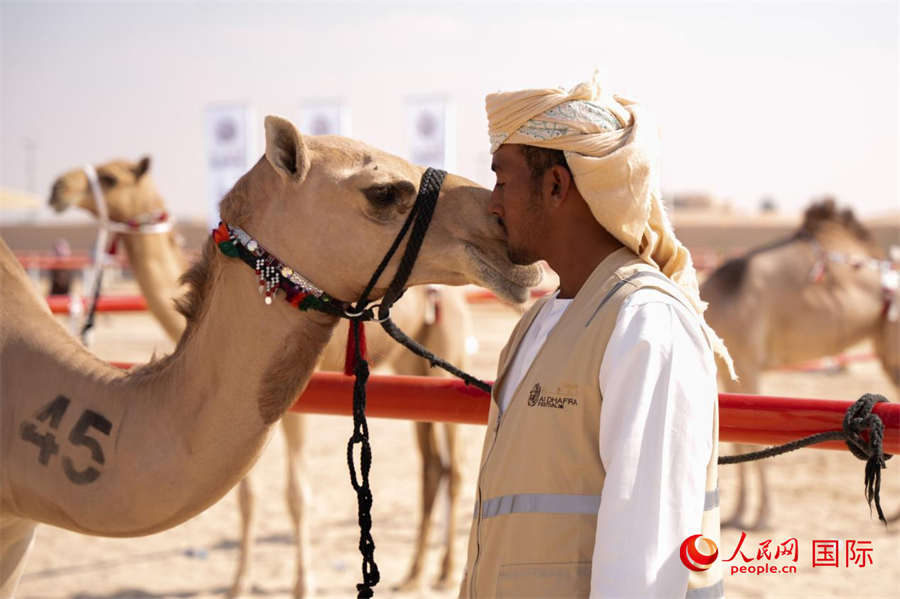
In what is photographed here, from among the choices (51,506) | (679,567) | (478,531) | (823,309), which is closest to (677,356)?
(679,567)

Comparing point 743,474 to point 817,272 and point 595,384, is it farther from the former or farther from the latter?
point 595,384

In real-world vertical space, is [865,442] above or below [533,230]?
below

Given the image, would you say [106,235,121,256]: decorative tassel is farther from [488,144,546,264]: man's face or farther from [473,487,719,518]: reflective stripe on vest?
Result: [473,487,719,518]: reflective stripe on vest

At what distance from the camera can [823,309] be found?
691cm

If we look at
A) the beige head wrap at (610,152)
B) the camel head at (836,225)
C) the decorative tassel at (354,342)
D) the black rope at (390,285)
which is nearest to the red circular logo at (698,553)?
the beige head wrap at (610,152)

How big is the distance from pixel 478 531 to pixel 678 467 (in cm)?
49

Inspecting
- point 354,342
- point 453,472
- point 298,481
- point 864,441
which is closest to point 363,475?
point 354,342

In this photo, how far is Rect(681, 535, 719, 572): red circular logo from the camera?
1431 millimetres

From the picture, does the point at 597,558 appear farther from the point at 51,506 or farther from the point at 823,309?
the point at 823,309

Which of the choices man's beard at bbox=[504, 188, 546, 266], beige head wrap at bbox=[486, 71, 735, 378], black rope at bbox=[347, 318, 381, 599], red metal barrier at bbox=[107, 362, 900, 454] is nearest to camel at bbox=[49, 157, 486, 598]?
red metal barrier at bbox=[107, 362, 900, 454]

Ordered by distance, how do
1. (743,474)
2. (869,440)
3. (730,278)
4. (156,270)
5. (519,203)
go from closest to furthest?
(519,203) → (869,440) → (156,270) → (743,474) → (730,278)

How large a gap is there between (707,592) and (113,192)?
522cm

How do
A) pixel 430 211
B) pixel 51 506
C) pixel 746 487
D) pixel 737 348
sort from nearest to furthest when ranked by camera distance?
pixel 430 211 → pixel 51 506 → pixel 746 487 → pixel 737 348

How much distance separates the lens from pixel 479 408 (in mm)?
2527
